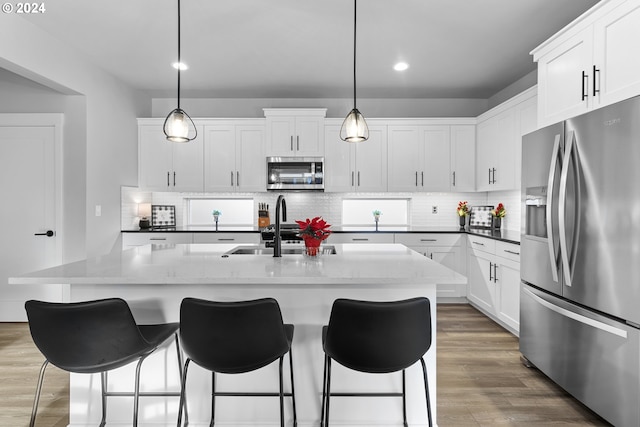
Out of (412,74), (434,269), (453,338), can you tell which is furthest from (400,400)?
(412,74)

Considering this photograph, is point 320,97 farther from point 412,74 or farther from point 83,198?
point 83,198

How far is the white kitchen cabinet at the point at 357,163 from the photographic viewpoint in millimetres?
4684

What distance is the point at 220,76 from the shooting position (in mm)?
4156

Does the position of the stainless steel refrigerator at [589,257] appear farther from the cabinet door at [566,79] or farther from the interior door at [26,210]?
the interior door at [26,210]

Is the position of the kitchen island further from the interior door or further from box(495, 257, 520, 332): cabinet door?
the interior door

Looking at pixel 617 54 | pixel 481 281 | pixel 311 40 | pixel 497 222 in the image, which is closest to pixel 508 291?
pixel 481 281

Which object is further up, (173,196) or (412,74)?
(412,74)

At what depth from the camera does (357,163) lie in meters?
4.71

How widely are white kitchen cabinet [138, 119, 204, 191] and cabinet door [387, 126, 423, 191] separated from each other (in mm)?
2501

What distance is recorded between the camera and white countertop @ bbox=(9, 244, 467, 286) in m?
1.62

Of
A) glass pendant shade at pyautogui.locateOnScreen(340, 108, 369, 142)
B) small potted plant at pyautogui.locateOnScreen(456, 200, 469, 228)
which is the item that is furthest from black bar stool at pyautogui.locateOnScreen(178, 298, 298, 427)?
small potted plant at pyautogui.locateOnScreen(456, 200, 469, 228)

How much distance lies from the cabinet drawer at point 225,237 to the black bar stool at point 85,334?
286 centimetres

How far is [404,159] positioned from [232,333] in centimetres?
376

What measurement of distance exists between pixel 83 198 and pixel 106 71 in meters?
1.47
